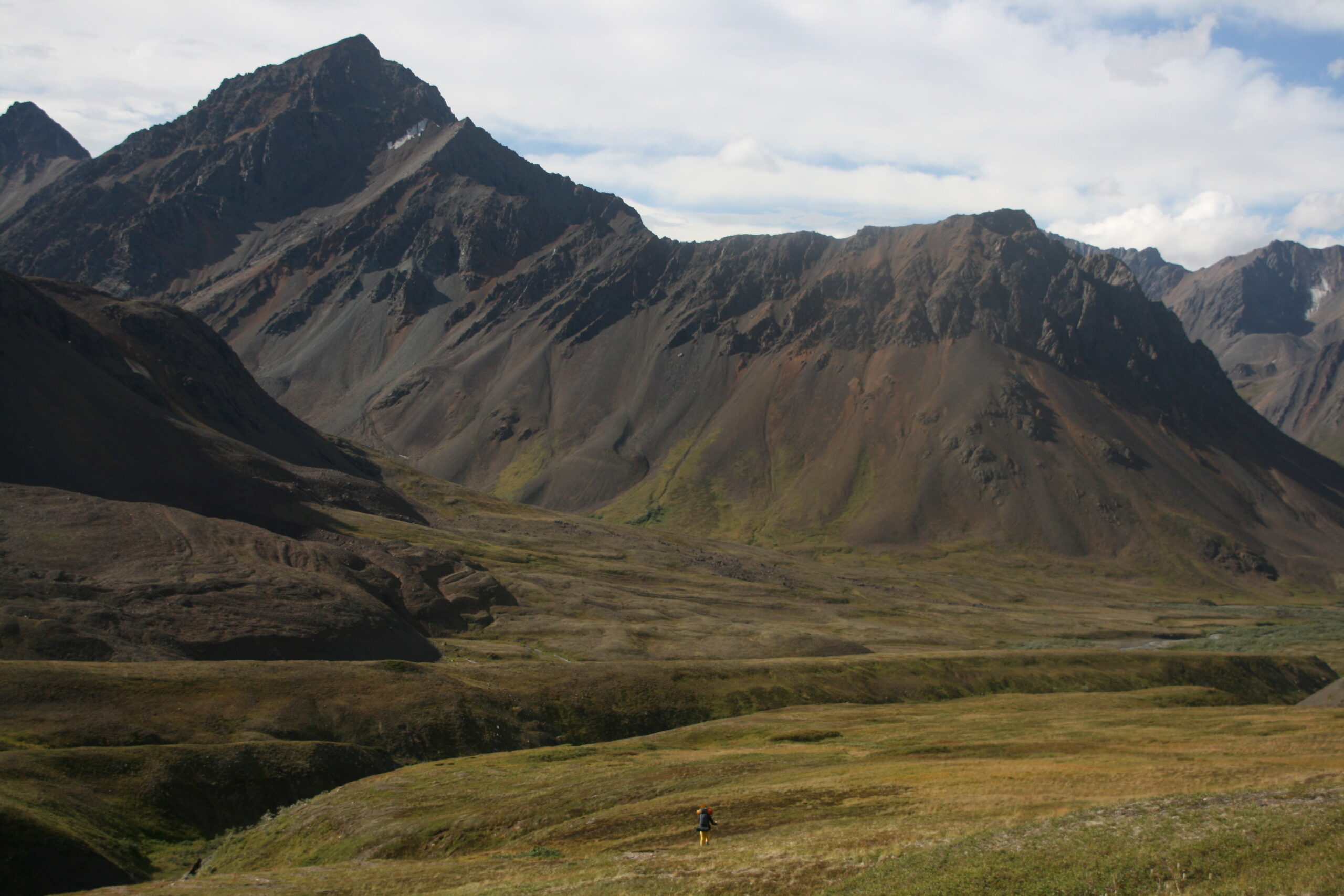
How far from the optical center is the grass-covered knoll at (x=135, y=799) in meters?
45.5

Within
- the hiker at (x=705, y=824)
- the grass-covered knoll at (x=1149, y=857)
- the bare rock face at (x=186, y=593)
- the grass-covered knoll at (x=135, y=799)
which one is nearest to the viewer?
the grass-covered knoll at (x=1149, y=857)

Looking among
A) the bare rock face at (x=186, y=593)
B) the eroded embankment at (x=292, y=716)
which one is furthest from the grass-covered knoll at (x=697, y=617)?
the eroded embankment at (x=292, y=716)

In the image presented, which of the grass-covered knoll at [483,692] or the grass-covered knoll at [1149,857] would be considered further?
the grass-covered knoll at [483,692]

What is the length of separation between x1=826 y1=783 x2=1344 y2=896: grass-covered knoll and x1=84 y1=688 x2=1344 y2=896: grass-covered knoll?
0.70 meters

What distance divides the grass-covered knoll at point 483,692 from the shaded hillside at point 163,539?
586 inches

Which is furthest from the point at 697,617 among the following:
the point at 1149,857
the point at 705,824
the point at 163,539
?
the point at 1149,857

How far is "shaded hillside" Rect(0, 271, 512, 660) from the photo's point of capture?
9631 centimetres

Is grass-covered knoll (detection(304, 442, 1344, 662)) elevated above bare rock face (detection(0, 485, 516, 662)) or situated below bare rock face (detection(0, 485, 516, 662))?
below

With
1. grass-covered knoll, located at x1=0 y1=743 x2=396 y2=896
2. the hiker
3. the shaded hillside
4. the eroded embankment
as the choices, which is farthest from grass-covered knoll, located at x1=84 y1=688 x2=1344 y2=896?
the shaded hillside

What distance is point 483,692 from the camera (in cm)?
8794

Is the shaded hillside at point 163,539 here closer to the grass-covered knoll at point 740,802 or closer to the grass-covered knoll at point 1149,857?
the grass-covered knoll at point 740,802

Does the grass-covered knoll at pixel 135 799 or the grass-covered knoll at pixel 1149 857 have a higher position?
the grass-covered knoll at pixel 1149 857

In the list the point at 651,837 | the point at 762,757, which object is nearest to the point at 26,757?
the point at 651,837

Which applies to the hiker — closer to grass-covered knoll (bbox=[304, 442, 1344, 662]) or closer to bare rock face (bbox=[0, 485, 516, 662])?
bare rock face (bbox=[0, 485, 516, 662])
